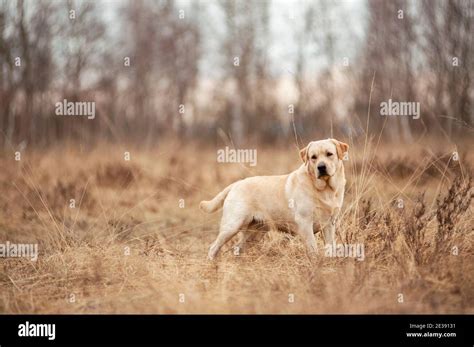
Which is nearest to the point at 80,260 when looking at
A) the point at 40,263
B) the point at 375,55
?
the point at 40,263

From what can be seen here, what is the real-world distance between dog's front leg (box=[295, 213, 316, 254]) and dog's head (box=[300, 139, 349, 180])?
459mm

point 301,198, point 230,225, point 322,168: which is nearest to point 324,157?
point 322,168

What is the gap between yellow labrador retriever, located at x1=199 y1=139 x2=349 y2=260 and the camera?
5660mm

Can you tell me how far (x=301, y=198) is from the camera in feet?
18.9

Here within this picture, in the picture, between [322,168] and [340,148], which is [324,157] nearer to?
[322,168]

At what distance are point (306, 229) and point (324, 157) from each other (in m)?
0.77

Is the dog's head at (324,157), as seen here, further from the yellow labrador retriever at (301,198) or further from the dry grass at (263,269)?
the dry grass at (263,269)

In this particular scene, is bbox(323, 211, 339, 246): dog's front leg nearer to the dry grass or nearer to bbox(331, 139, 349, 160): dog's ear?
the dry grass

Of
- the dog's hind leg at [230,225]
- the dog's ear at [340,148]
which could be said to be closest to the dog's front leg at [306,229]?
the dog's hind leg at [230,225]

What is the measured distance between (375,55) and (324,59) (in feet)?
7.48

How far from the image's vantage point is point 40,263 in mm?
5844
